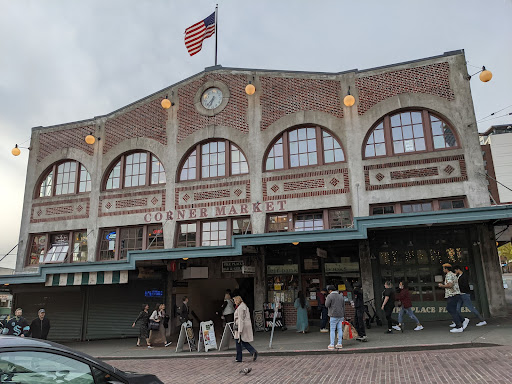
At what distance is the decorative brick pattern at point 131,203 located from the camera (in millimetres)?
19047

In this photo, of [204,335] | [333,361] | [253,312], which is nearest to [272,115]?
[253,312]

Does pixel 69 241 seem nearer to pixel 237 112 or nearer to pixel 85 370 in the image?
pixel 237 112

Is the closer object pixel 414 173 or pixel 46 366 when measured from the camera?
pixel 46 366

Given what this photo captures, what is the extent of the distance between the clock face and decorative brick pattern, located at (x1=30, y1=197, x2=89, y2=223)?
23.8 ft

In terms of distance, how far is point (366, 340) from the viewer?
11867 millimetres

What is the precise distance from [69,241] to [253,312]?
31.2ft

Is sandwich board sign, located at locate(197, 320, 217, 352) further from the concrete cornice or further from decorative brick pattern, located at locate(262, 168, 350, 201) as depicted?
decorative brick pattern, located at locate(262, 168, 350, 201)

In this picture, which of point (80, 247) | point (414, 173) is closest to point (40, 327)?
point (80, 247)

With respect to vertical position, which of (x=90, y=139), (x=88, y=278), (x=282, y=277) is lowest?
(x=282, y=277)

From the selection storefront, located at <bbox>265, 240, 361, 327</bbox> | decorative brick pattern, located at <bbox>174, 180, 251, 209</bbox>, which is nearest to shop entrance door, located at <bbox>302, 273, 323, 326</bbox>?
storefront, located at <bbox>265, 240, 361, 327</bbox>

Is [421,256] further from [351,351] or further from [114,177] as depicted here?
[114,177]

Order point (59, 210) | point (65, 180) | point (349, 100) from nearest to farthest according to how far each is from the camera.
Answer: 1. point (349, 100)
2. point (59, 210)
3. point (65, 180)

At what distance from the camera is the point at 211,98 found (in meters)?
19.2

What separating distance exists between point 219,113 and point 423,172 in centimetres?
889
